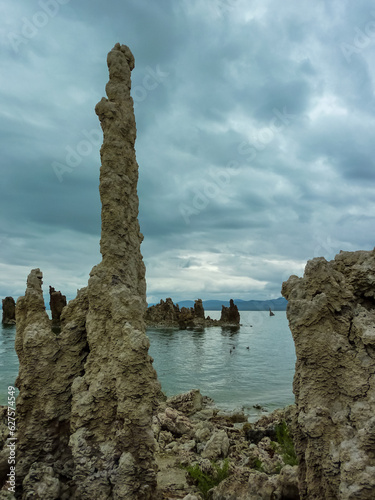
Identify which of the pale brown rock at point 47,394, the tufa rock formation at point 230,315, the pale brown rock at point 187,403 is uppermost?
the pale brown rock at point 47,394

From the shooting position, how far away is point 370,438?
195 inches

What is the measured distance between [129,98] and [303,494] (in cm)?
903

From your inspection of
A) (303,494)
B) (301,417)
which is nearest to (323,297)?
(301,417)

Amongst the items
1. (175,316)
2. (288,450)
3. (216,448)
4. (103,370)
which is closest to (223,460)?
(216,448)

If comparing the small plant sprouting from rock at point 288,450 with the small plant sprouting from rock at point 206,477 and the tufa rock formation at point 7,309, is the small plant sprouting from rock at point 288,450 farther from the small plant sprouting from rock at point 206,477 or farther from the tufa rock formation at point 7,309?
the tufa rock formation at point 7,309

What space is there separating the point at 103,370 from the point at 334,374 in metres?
4.19

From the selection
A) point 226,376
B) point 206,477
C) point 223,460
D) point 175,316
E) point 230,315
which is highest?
point 206,477

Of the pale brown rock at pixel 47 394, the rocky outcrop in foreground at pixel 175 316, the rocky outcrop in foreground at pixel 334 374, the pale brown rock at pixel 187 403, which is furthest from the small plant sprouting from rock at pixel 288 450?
the rocky outcrop in foreground at pixel 175 316

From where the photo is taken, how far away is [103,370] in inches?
276

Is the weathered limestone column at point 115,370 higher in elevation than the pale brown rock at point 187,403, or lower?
higher

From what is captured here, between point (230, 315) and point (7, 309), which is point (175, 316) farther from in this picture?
point (7, 309)

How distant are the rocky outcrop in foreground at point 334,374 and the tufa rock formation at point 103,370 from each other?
2713 millimetres

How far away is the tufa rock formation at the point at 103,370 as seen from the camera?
6.55 meters

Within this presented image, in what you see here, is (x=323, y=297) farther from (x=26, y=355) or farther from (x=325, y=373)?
(x=26, y=355)
